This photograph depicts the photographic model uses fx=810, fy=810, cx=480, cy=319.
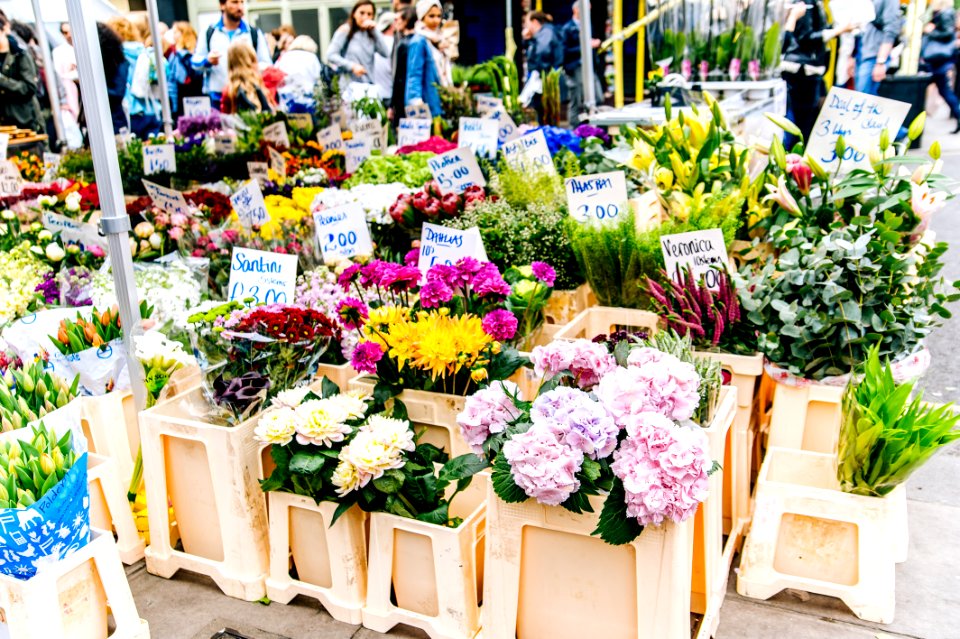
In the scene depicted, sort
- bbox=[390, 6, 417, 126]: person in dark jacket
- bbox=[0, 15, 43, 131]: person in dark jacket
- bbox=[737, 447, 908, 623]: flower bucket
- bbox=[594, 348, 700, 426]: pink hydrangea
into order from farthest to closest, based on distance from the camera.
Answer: bbox=[0, 15, 43, 131]: person in dark jacket, bbox=[390, 6, 417, 126]: person in dark jacket, bbox=[737, 447, 908, 623]: flower bucket, bbox=[594, 348, 700, 426]: pink hydrangea

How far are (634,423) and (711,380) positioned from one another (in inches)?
19.7

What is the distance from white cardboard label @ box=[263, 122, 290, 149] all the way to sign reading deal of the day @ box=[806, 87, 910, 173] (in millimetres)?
3107

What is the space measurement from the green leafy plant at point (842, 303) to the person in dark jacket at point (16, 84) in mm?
7144

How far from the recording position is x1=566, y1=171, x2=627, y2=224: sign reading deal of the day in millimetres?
3135

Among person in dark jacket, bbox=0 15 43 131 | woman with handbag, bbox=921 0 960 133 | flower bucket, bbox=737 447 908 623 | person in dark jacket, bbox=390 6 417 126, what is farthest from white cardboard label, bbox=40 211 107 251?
woman with handbag, bbox=921 0 960 133

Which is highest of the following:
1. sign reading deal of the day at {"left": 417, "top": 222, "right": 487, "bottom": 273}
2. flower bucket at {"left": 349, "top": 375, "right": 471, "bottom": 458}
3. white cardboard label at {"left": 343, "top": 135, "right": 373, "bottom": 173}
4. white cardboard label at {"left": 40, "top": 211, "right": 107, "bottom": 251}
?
white cardboard label at {"left": 343, "top": 135, "right": 373, "bottom": 173}

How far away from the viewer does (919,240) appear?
8.91 feet

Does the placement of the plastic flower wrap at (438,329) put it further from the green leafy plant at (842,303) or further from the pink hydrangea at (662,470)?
the green leafy plant at (842,303)

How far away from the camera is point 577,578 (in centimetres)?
194

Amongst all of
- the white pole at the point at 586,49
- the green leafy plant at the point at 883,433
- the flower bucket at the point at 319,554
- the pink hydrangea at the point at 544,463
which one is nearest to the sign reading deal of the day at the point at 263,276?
the flower bucket at the point at 319,554

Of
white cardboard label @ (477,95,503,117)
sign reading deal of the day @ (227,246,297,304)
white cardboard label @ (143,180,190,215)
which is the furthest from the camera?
white cardboard label @ (477,95,503,117)

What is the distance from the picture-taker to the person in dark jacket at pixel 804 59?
22.3ft

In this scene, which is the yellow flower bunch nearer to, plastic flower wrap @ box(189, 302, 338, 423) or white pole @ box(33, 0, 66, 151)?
plastic flower wrap @ box(189, 302, 338, 423)

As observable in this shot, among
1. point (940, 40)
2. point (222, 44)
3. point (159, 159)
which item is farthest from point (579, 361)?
point (940, 40)
